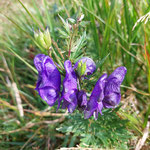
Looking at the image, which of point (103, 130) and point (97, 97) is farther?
point (103, 130)

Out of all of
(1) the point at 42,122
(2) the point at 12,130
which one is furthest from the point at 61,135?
(2) the point at 12,130

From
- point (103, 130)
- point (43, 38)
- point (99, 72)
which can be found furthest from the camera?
point (99, 72)

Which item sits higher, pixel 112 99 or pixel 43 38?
pixel 43 38

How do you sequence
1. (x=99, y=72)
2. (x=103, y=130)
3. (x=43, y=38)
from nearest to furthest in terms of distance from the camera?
(x=43, y=38), (x=103, y=130), (x=99, y=72)

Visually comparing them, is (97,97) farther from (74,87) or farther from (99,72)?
(99,72)

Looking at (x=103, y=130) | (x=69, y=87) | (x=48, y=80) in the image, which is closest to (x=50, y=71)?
(x=48, y=80)

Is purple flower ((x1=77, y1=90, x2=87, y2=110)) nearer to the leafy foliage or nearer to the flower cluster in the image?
the flower cluster
